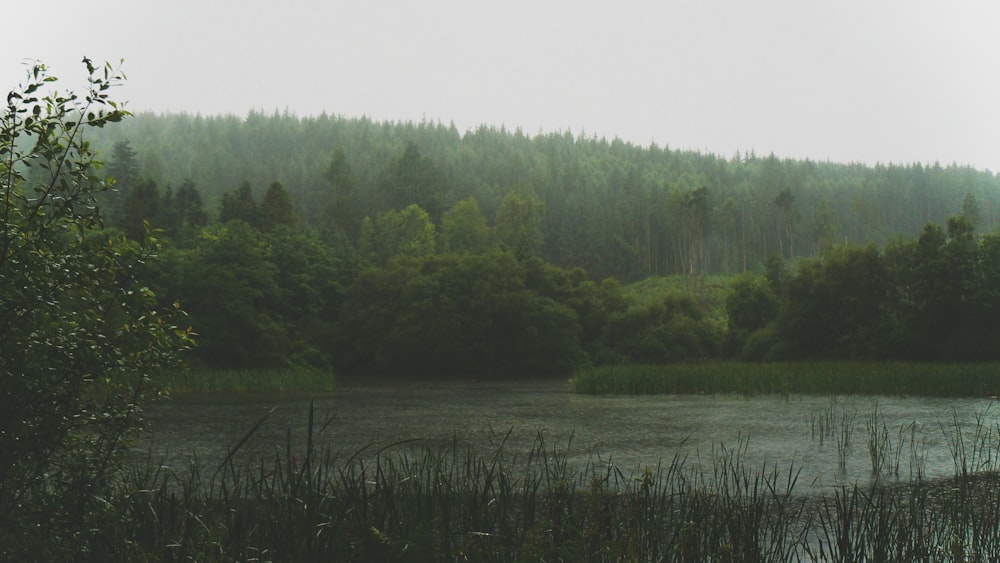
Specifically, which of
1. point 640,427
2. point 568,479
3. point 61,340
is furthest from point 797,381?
point 61,340

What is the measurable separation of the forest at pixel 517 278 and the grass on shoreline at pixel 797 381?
15.1m

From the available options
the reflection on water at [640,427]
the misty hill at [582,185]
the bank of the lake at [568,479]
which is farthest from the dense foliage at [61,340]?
the misty hill at [582,185]

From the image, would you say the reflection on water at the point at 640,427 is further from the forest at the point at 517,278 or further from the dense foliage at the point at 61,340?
the forest at the point at 517,278

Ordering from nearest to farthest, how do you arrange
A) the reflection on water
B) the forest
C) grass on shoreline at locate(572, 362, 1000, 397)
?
the reflection on water
grass on shoreline at locate(572, 362, 1000, 397)
the forest

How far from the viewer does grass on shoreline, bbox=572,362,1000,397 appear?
2088 cm

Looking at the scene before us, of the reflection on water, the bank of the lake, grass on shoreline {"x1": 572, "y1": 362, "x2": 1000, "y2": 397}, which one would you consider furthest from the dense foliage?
grass on shoreline {"x1": 572, "y1": 362, "x2": 1000, "y2": 397}

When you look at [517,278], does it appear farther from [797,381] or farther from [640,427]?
[640,427]

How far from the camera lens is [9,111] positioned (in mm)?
4504

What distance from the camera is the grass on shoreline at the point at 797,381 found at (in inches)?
822

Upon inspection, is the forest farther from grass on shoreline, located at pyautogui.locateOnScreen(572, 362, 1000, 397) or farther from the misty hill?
grass on shoreline, located at pyautogui.locateOnScreen(572, 362, 1000, 397)

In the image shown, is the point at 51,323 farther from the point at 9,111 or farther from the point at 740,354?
the point at 740,354

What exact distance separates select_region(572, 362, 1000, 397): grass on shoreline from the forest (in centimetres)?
→ 1513

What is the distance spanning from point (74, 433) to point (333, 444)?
7.28 meters

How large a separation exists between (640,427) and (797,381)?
33.7 ft
